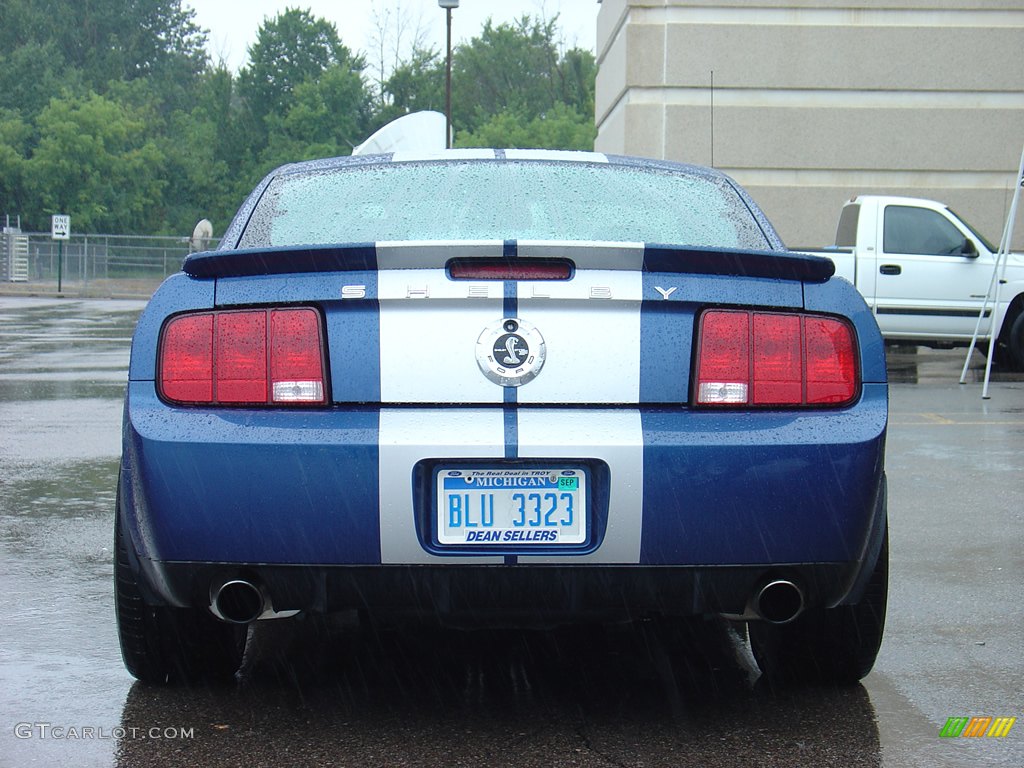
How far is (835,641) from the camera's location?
12.5 ft

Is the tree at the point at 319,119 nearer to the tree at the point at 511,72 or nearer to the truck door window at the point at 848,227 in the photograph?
the tree at the point at 511,72

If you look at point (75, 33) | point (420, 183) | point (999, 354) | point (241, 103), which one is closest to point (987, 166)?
point (999, 354)

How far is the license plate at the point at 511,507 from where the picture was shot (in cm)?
329

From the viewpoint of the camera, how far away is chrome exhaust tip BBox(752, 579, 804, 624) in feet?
11.2

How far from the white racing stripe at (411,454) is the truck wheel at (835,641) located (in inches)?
38.8

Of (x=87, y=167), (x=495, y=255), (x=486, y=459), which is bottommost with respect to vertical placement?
(x=486, y=459)

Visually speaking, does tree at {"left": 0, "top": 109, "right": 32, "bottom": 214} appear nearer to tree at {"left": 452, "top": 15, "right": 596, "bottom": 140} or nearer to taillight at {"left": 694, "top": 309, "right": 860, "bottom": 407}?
tree at {"left": 452, "top": 15, "right": 596, "bottom": 140}

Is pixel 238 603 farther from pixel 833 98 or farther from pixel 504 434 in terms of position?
pixel 833 98

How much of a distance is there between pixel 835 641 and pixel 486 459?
3.76 ft

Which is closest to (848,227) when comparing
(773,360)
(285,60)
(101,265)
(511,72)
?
(773,360)

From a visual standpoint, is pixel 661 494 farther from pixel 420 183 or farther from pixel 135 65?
pixel 135 65

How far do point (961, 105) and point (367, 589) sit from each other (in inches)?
755

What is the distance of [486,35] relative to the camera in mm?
109812

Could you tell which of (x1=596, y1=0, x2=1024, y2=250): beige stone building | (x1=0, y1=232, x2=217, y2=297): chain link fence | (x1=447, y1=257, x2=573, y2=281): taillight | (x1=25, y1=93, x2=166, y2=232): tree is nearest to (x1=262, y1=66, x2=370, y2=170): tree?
(x1=25, y1=93, x2=166, y2=232): tree
